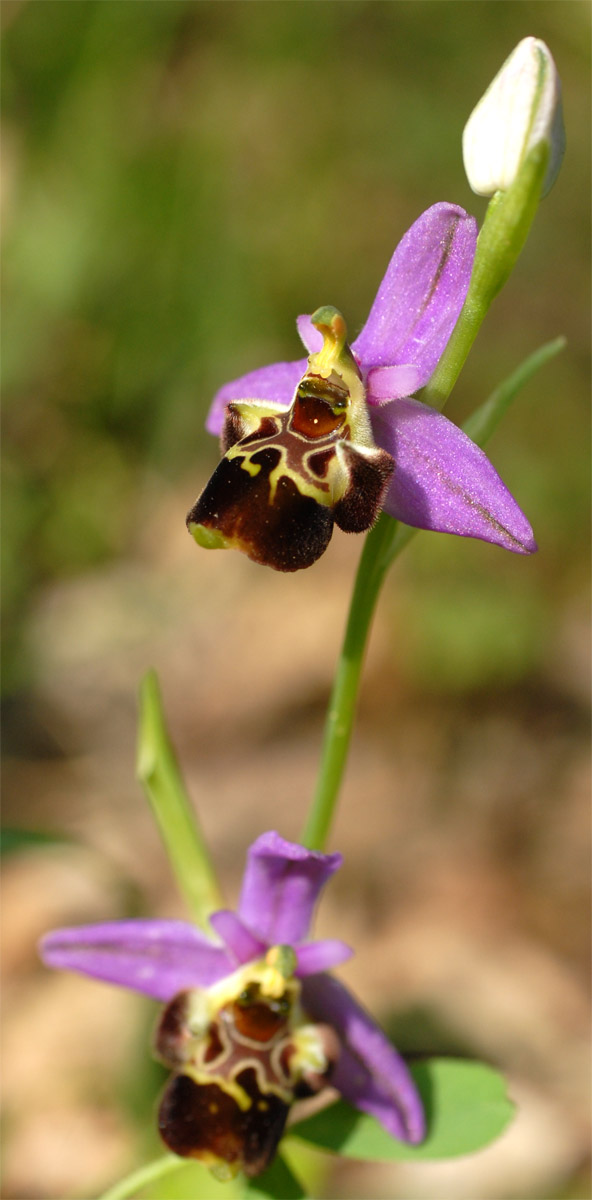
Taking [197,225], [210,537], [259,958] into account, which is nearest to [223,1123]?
[259,958]

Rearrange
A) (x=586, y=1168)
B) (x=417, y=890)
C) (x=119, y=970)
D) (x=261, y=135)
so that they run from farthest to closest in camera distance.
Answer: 1. (x=261, y=135)
2. (x=417, y=890)
3. (x=586, y=1168)
4. (x=119, y=970)

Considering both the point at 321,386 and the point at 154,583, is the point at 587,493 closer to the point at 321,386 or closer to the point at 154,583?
the point at 154,583

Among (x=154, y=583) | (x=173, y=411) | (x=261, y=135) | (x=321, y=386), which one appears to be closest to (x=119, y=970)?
(x=321, y=386)

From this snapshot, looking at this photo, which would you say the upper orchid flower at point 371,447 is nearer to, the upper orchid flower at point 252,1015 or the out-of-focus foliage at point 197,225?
the upper orchid flower at point 252,1015

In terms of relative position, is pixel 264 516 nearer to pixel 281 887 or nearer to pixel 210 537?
pixel 210 537

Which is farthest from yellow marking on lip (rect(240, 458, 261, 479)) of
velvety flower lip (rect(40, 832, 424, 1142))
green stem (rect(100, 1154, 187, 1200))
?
green stem (rect(100, 1154, 187, 1200))

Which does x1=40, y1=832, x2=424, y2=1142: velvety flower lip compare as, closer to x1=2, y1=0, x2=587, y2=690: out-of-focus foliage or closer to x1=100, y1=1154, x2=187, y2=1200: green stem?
x1=100, y1=1154, x2=187, y2=1200: green stem

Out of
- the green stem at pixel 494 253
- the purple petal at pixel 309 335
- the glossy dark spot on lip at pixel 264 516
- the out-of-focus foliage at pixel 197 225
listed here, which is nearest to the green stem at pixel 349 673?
the glossy dark spot on lip at pixel 264 516
